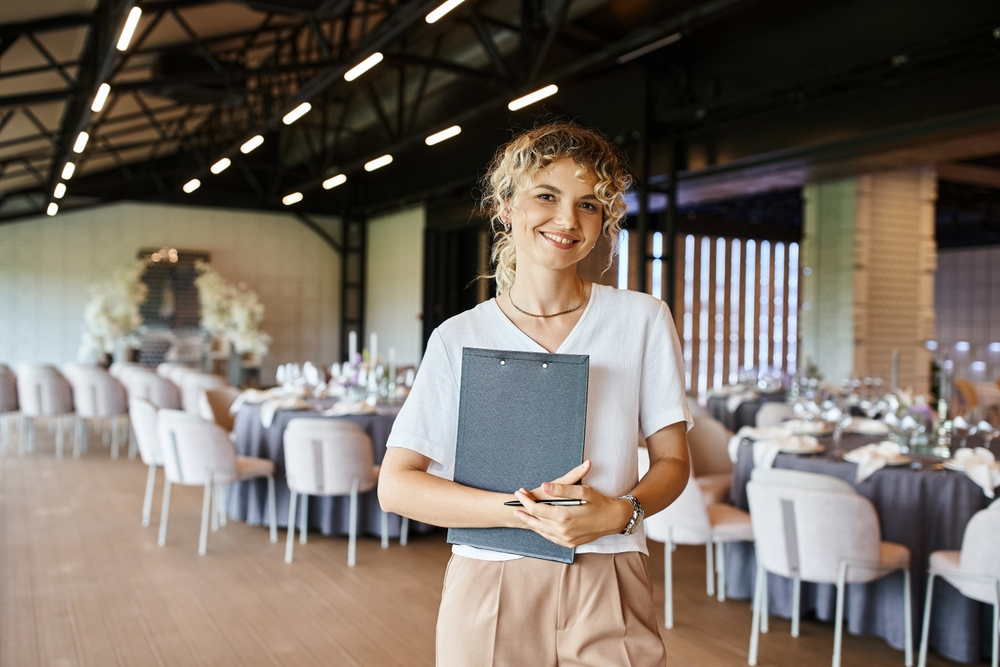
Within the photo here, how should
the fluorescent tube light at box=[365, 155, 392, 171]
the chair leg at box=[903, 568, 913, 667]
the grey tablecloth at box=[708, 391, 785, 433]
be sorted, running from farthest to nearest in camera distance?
the fluorescent tube light at box=[365, 155, 392, 171]
the grey tablecloth at box=[708, 391, 785, 433]
the chair leg at box=[903, 568, 913, 667]

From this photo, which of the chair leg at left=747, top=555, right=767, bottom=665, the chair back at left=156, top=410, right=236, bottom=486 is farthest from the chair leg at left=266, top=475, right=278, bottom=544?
the chair leg at left=747, top=555, right=767, bottom=665

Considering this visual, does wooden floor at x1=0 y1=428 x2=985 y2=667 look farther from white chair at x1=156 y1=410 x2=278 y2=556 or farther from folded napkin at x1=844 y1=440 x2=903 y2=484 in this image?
folded napkin at x1=844 y1=440 x2=903 y2=484

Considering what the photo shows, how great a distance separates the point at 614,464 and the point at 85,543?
17.5 ft

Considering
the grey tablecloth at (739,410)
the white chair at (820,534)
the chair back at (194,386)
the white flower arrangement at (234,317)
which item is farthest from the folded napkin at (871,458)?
the white flower arrangement at (234,317)

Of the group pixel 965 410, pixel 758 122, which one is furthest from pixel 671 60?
pixel 965 410

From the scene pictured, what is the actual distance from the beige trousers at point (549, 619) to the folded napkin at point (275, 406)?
4.90 m

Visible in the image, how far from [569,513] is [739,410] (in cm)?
723

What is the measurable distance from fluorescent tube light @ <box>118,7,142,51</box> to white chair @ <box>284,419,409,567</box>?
2.65m

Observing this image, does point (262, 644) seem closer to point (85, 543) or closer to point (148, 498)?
point (85, 543)

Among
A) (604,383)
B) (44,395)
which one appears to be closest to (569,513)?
(604,383)

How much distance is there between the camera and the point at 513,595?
1.25 meters

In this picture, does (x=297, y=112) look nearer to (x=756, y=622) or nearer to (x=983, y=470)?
(x=756, y=622)

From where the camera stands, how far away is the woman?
4.08ft

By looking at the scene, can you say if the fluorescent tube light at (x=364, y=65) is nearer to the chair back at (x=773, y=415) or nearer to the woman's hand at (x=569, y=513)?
the chair back at (x=773, y=415)
